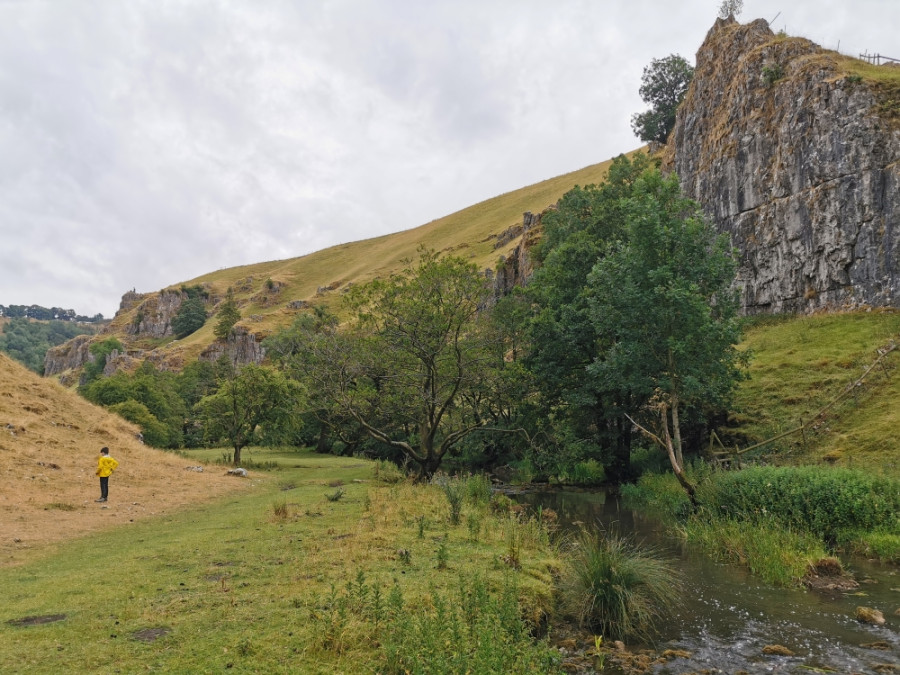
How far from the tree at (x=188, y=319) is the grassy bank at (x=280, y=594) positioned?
509 ft

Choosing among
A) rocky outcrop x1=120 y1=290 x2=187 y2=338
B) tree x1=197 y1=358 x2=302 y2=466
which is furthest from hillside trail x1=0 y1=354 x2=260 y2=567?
rocky outcrop x1=120 y1=290 x2=187 y2=338

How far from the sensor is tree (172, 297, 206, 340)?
157m

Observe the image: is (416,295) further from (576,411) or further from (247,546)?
(247,546)

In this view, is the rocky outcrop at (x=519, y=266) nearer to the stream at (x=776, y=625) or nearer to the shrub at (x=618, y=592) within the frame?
the stream at (x=776, y=625)

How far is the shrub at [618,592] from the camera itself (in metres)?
9.37

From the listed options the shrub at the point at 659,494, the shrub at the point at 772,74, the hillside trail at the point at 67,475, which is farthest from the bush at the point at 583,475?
the shrub at the point at 772,74

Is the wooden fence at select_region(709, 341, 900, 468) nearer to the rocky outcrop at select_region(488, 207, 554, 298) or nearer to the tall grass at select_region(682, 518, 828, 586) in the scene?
the tall grass at select_region(682, 518, 828, 586)

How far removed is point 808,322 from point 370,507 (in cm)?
3360

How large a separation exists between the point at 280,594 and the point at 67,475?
2122 cm

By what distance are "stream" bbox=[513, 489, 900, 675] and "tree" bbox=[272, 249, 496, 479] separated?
14.9 m

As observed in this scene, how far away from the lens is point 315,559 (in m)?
11.1

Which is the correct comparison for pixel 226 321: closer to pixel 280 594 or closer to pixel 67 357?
pixel 67 357

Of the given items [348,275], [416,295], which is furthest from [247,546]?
[348,275]

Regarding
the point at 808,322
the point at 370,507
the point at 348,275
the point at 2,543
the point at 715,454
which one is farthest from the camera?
the point at 348,275
